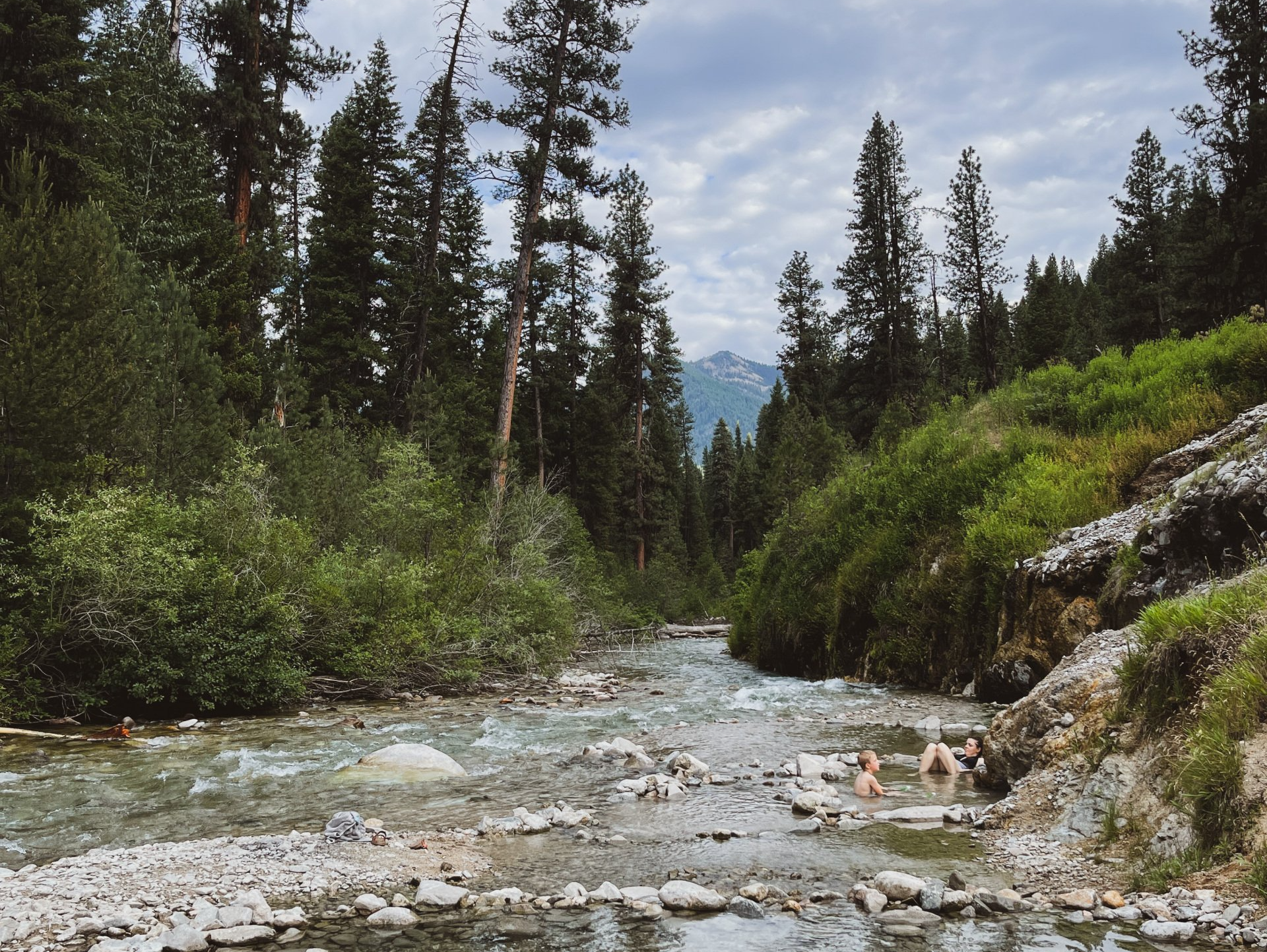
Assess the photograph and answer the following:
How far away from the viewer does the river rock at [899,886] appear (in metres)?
4.24

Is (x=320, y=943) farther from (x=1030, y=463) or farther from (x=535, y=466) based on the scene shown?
(x=535, y=466)

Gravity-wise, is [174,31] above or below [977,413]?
A: above

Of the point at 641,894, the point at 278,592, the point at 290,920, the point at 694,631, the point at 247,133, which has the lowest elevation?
the point at 694,631

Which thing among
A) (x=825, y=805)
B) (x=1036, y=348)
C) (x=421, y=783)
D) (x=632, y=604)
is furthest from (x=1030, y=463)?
(x=1036, y=348)

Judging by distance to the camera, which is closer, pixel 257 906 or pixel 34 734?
pixel 257 906

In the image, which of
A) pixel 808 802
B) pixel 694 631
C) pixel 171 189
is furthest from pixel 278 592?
pixel 694 631

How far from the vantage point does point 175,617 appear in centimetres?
995

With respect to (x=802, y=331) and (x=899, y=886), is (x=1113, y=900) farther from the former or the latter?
(x=802, y=331)

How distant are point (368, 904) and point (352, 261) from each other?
30.4 metres

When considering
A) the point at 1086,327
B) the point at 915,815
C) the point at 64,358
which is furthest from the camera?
the point at 1086,327

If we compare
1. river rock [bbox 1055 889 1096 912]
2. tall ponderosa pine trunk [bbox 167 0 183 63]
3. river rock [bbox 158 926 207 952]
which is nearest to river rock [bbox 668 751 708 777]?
river rock [bbox 1055 889 1096 912]

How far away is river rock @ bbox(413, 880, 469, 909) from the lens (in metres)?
4.36

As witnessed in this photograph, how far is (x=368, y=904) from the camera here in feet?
14.1

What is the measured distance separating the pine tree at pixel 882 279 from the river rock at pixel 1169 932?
126 ft
